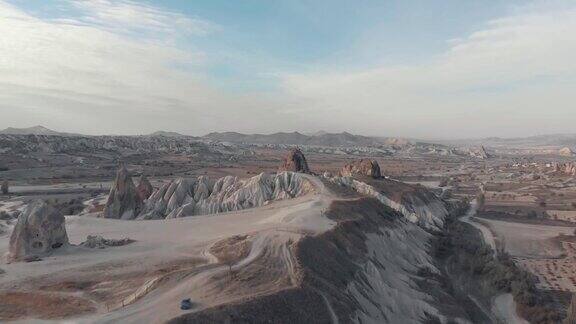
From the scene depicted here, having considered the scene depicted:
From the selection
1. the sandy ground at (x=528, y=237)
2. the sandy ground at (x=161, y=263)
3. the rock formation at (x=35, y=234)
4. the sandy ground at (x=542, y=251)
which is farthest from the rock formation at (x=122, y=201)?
the sandy ground at (x=528, y=237)

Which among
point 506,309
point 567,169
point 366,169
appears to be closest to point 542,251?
point 506,309

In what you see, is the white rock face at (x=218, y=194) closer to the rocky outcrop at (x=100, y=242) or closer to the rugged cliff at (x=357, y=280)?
the rugged cliff at (x=357, y=280)

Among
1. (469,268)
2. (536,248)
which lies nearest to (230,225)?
(469,268)

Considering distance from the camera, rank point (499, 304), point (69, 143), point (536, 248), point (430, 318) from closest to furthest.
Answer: point (430, 318), point (499, 304), point (536, 248), point (69, 143)

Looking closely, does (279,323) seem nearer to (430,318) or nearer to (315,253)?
(315,253)

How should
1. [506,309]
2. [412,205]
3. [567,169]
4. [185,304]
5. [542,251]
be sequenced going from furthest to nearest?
[567,169], [412,205], [542,251], [506,309], [185,304]

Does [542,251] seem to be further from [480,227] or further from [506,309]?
[506,309]
